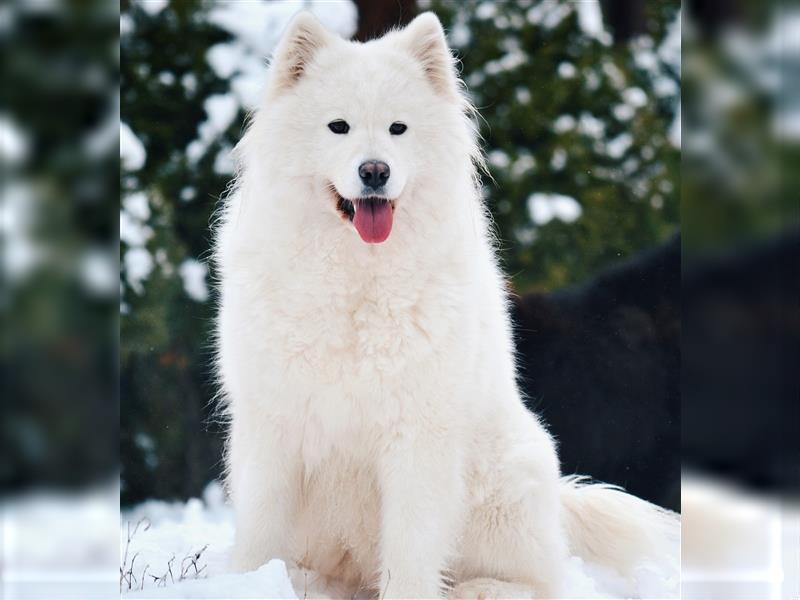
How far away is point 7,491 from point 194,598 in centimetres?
94

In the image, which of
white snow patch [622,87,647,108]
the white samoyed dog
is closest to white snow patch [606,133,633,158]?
white snow patch [622,87,647,108]

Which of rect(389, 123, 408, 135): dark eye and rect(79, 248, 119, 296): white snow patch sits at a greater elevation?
rect(389, 123, 408, 135): dark eye

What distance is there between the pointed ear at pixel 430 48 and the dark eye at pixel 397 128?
0.82 ft

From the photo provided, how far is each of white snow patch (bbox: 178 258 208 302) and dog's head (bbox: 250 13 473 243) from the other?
2.23m

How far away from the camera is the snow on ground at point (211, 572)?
2855 millimetres

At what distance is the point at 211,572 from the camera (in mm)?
3324

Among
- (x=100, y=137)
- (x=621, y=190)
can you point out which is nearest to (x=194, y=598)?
(x=100, y=137)

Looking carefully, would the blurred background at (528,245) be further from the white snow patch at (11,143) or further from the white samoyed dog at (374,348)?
the white samoyed dog at (374,348)

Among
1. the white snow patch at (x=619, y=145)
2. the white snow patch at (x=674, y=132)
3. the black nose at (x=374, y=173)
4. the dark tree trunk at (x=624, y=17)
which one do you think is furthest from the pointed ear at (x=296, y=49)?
the white snow patch at (x=674, y=132)

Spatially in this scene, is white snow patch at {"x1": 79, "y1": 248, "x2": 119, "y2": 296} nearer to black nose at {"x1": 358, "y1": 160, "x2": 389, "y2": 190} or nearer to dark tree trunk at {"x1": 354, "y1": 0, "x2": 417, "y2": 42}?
black nose at {"x1": 358, "y1": 160, "x2": 389, "y2": 190}

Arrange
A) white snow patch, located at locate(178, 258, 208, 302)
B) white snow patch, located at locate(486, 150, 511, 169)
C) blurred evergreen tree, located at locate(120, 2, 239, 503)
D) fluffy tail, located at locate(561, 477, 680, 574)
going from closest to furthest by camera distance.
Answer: fluffy tail, located at locate(561, 477, 680, 574) → blurred evergreen tree, located at locate(120, 2, 239, 503) → white snow patch, located at locate(178, 258, 208, 302) → white snow patch, located at locate(486, 150, 511, 169)

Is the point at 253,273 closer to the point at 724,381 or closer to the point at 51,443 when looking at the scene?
the point at 51,443

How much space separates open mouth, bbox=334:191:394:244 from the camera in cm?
296

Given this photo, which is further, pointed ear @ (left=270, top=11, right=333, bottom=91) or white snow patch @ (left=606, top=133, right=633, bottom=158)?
white snow patch @ (left=606, top=133, right=633, bottom=158)
